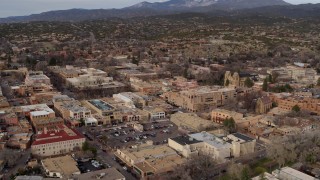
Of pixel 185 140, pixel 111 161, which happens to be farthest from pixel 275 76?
pixel 111 161

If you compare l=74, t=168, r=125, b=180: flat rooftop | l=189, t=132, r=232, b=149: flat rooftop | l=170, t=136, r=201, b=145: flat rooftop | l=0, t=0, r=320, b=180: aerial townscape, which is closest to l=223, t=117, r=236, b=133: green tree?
l=0, t=0, r=320, b=180: aerial townscape

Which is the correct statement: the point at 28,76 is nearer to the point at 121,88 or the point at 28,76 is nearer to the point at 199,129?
the point at 121,88

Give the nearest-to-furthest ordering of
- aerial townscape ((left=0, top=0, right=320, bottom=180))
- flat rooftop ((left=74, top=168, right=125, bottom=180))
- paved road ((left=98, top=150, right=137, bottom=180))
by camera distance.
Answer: flat rooftop ((left=74, top=168, right=125, bottom=180)) < paved road ((left=98, top=150, right=137, bottom=180)) < aerial townscape ((left=0, top=0, right=320, bottom=180))

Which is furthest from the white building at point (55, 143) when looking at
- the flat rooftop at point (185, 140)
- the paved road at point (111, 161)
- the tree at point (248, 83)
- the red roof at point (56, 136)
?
the tree at point (248, 83)

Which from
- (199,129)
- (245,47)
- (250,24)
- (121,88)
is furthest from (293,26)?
(199,129)

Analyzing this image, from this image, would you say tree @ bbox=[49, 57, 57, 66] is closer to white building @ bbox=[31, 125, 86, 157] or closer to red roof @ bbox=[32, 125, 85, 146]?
red roof @ bbox=[32, 125, 85, 146]

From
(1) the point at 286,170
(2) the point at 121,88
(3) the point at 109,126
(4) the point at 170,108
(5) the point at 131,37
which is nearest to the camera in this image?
Answer: (1) the point at 286,170

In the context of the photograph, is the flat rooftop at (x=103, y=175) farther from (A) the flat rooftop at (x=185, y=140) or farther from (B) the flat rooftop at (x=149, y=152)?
(A) the flat rooftop at (x=185, y=140)
